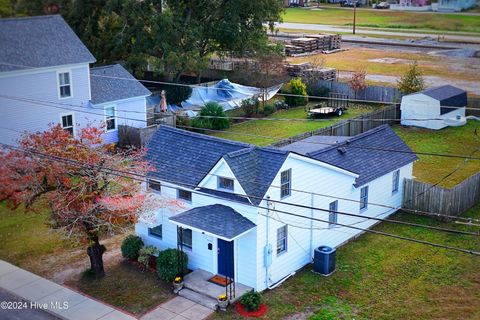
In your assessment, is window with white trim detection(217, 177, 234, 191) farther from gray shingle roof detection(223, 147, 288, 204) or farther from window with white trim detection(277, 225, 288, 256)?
window with white trim detection(277, 225, 288, 256)

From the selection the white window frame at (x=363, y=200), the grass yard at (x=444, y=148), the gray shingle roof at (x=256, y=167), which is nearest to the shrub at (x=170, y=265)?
the gray shingle roof at (x=256, y=167)

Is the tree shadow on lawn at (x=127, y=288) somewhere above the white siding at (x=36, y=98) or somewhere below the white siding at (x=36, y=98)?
below

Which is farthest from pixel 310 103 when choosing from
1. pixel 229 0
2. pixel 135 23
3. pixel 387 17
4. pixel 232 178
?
pixel 387 17

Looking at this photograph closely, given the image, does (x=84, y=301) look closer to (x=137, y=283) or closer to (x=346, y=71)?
(x=137, y=283)

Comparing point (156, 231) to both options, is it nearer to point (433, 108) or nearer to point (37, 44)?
point (37, 44)

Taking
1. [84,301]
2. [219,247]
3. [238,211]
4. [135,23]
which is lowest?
→ [84,301]

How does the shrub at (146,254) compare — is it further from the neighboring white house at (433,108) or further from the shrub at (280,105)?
the shrub at (280,105)
